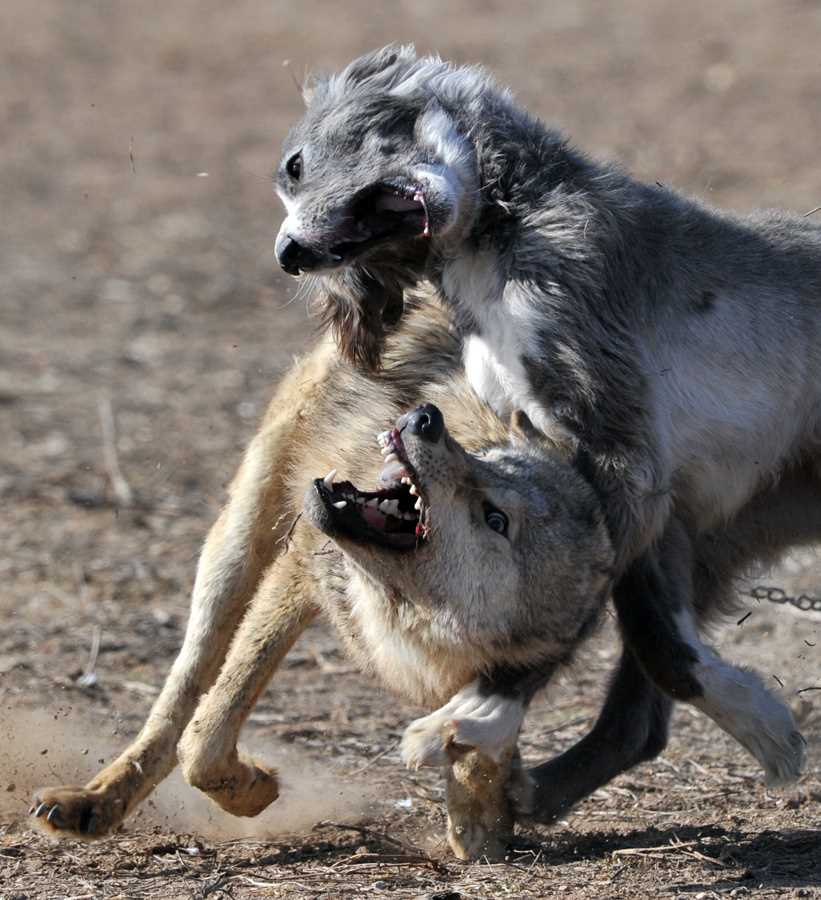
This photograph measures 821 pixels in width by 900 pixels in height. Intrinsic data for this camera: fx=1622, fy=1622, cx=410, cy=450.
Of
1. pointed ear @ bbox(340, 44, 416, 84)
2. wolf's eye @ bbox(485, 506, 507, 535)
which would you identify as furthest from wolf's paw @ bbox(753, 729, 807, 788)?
pointed ear @ bbox(340, 44, 416, 84)

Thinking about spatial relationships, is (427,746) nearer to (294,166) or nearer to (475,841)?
(475,841)

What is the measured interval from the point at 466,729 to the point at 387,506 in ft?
2.30

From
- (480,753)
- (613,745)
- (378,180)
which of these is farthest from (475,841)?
(378,180)

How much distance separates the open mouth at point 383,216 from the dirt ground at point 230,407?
1.54m

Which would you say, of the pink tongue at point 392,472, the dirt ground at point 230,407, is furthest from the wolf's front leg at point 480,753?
the pink tongue at point 392,472

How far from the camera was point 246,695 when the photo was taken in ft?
17.7

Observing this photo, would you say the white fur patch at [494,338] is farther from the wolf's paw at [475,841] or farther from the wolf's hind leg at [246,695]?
the wolf's paw at [475,841]

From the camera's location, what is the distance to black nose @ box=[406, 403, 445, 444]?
15.3 feet

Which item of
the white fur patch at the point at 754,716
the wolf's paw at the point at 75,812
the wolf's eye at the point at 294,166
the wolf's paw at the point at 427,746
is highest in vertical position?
the wolf's eye at the point at 294,166

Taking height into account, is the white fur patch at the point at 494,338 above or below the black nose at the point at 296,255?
below

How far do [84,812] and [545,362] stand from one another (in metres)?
2.06

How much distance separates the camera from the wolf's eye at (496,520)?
4.84 m

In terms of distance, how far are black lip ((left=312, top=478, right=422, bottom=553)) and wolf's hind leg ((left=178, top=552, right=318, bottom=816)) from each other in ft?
2.41

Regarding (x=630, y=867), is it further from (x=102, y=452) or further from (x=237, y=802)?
(x=102, y=452)
